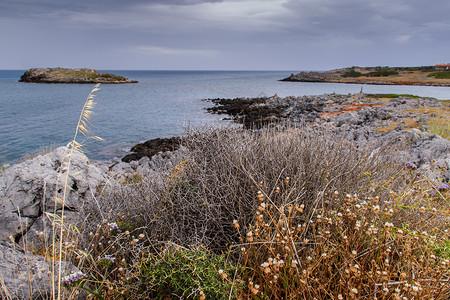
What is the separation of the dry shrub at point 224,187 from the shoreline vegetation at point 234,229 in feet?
0.08

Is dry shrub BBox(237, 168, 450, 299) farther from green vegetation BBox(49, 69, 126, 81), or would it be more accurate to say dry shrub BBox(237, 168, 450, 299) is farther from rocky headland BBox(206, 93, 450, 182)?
green vegetation BBox(49, 69, 126, 81)

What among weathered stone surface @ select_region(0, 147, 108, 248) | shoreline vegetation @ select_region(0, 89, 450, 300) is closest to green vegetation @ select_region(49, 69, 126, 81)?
weathered stone surface @ select_region(0, 147, 108, 248)

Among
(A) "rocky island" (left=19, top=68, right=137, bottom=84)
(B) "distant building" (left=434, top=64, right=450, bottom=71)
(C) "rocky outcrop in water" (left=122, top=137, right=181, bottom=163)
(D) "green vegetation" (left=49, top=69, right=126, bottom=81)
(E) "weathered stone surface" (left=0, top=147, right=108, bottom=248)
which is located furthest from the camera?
(B) "distant building" (left=434, top=64, right=450, bottom=71)

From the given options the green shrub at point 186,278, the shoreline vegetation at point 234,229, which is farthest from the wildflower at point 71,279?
the green shrub at point 186,278

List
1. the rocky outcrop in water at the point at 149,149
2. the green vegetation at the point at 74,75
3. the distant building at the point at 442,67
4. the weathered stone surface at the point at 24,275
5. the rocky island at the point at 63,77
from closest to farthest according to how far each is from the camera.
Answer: the weathered stone surface at the point at 24,275 < the rocky outcrop in water at the point at 149,149 < the rocky island at the point at 63,77 < the green vegetation at the point at 74,75 < the distant building at the point at 442,67

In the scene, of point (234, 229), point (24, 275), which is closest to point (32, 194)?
point (24, 275)

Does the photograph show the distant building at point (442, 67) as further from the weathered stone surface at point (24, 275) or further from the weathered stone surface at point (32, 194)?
the weathered stone surface at point (24, 275)

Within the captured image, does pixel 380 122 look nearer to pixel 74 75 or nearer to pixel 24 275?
pixel 24 275

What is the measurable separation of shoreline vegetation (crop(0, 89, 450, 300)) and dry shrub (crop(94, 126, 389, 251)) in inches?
0.9

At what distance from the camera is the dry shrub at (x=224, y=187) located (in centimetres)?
312

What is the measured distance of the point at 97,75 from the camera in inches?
3501

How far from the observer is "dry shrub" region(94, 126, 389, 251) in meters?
3.12

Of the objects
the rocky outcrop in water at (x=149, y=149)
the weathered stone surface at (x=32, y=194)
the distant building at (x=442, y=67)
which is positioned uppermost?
the distant building at (x=442, y=67)

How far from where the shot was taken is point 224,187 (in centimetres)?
345
